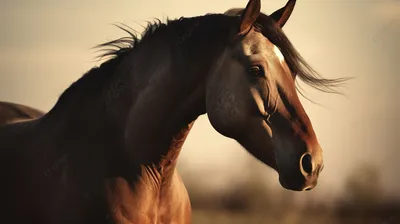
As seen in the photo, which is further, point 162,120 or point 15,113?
point 15,113

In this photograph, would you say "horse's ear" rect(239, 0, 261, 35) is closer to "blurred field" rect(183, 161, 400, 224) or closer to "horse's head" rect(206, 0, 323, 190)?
"horse's head" rect(206, 0, 323, 190)

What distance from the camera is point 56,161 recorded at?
4625 millimetres

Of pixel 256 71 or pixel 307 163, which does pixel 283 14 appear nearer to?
pixel 256 71

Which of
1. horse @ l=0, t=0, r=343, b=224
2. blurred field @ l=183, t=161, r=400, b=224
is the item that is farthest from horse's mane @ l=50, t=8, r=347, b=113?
blurred field @ l=183, t=161, r=400, b=224

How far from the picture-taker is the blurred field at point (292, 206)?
46.4 feet

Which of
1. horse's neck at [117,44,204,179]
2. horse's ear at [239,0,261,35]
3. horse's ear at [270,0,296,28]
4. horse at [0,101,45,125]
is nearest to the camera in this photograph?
horse's ear at [239,0,261,35]

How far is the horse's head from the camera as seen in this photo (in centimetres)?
404

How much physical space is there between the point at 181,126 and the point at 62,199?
2.91 feet

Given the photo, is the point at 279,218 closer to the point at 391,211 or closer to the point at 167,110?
the point at 391,211

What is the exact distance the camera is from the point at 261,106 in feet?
13.6

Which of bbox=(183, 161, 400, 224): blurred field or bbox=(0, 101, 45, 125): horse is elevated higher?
bbox=(0, 101, 45, 125): horse

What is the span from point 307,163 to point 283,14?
3.87ft

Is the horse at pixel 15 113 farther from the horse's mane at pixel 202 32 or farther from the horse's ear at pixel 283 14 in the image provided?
the horse's ear at pixel 283 14

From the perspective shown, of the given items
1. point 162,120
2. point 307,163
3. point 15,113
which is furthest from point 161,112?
point 15,113
